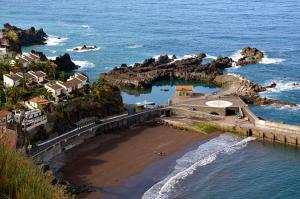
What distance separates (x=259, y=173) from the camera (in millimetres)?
45719

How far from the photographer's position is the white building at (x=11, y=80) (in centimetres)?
5909

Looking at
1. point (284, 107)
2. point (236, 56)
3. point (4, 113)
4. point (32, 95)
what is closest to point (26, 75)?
point (32, 95)

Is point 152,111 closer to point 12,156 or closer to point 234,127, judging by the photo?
point 234,127

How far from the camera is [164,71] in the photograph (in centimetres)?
8719

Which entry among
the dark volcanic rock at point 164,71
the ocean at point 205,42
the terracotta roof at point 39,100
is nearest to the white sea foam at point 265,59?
the ocean at point 205,42

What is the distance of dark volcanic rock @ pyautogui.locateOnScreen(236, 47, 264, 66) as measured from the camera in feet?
307

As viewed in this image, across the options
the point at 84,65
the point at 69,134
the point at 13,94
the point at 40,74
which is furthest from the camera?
the point at 84,65

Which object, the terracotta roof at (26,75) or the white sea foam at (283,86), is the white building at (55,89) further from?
the white sea foam at (283,86)

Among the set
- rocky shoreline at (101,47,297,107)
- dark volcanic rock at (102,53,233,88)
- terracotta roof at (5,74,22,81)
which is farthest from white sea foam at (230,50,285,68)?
terracotta roof at (5,74,22,81)

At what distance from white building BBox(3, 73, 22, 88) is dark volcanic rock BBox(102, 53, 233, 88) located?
24.1m

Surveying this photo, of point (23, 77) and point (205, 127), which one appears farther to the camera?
point (23, 77)

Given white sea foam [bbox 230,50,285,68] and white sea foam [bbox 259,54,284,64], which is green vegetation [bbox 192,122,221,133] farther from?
white sea foam [bbox 259,54,284,64]

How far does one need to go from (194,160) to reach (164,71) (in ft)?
130

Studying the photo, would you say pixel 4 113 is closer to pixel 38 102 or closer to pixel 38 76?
pixel 38 102
